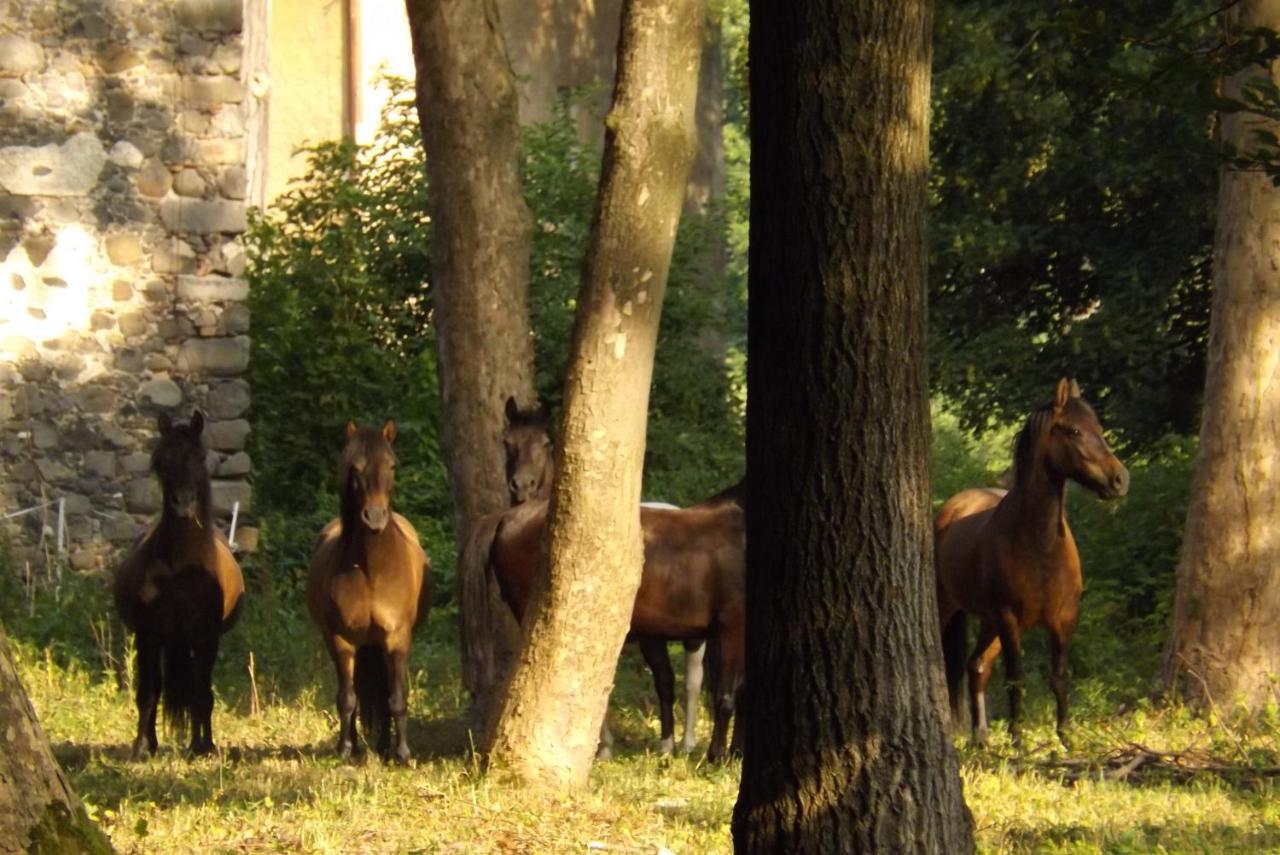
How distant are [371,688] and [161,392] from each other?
5.48 meters

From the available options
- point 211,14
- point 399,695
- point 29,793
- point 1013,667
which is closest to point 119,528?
point 211,14

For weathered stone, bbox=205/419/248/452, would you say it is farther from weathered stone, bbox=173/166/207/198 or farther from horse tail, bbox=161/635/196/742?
horse tail, bbox=161/635/196/742

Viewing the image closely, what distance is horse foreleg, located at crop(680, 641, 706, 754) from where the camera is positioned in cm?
1229

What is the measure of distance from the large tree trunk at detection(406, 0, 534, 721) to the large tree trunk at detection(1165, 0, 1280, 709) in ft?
14.8

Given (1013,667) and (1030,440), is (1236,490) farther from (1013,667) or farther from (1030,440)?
(1013,667)

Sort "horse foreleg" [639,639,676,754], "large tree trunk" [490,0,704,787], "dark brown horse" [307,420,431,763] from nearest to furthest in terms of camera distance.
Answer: "large tree trunk" [490,0,704,787]
"dark brown horse" [307,420,431,763]
"horse foreleg" [639,639,676,754]

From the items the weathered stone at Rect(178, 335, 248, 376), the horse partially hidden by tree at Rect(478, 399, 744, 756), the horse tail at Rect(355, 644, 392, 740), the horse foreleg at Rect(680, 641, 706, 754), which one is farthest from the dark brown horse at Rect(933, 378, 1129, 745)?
the weathered stone at Rect(178, 335, 248, 376)

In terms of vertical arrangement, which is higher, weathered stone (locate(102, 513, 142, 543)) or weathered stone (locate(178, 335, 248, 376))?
weathered stone (locate(178, 335, 248, 376))

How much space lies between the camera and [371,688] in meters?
11.6

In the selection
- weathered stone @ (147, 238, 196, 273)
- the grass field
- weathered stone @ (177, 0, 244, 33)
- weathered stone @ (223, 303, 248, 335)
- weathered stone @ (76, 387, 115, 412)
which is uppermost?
weathered stone @ (177, 0, 244, 33)

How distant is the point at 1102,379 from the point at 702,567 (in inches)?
294

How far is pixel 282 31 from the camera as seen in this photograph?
93.5ft

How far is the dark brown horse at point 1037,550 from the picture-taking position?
38.2ft

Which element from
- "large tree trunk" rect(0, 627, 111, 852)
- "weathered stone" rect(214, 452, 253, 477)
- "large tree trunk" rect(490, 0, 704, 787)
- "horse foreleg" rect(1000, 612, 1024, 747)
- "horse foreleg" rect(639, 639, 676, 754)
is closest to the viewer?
"large tree trunk" rect(0, 627, 111, 852)
